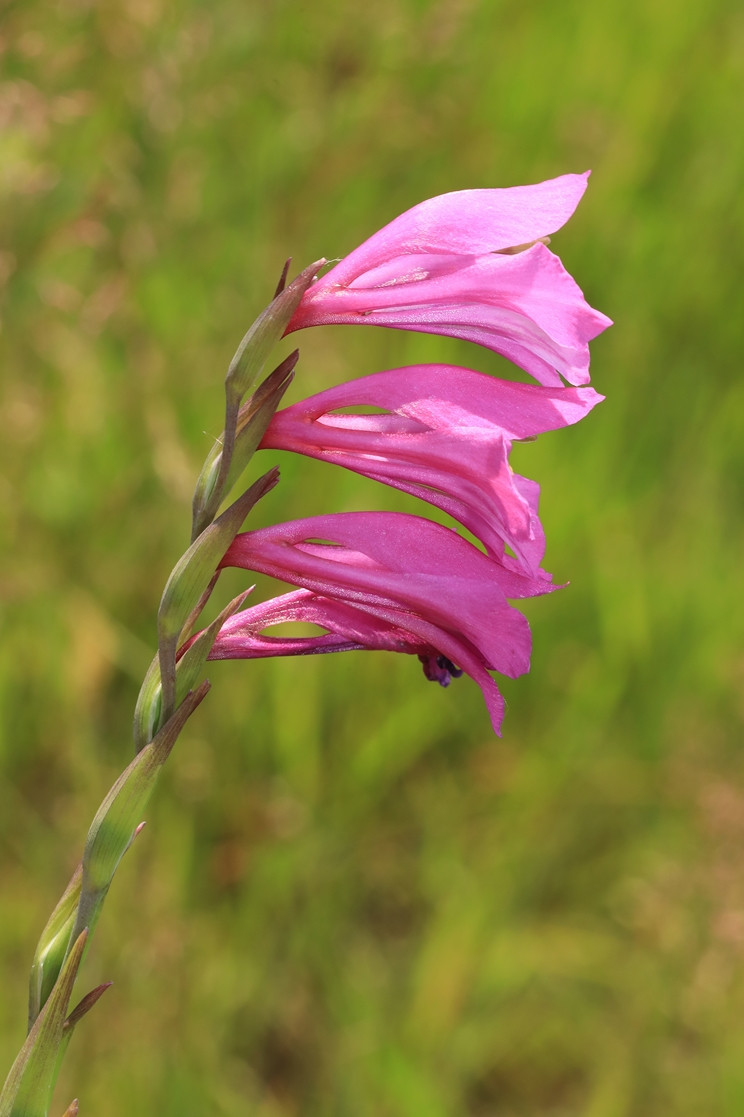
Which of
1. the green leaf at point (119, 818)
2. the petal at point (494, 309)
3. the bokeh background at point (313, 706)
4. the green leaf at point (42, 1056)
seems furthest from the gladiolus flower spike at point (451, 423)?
the bokeh background at point (313, 706)

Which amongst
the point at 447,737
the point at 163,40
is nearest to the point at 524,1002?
the point at 447,737

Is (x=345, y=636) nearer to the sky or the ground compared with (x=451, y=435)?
nearer to the ground

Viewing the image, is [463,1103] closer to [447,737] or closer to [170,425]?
[447,737]

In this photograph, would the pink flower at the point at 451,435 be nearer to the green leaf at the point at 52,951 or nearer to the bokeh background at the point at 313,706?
the green leaf at the point at 52,951

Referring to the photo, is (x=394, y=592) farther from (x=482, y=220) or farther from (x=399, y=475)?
(x=482, y=220)

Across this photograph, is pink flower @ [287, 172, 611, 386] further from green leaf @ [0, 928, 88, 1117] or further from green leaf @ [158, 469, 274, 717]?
green leaf @ [0, 928, 88, 1117]

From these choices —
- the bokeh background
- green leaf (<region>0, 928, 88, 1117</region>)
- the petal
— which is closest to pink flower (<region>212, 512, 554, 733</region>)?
the petal

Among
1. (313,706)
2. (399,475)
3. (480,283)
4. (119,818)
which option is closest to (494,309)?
(480,283)
